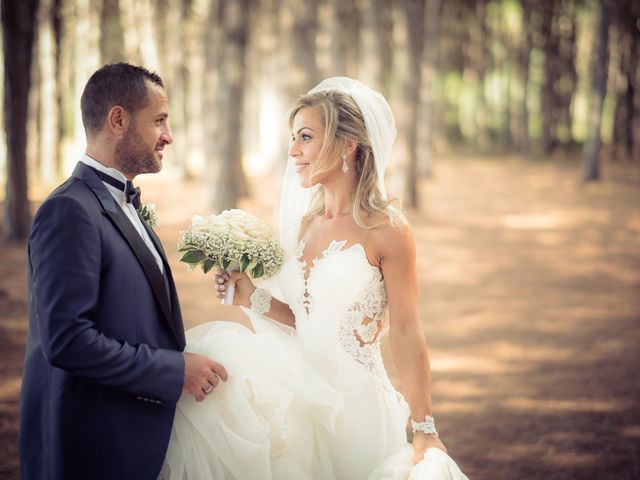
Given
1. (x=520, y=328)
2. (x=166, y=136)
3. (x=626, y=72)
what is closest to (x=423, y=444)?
(x=166, y=136)

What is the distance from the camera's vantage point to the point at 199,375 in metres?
2.83

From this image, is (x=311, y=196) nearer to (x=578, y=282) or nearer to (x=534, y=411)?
(x=534, y=411)

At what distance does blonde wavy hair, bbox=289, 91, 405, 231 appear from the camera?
11.0 ft

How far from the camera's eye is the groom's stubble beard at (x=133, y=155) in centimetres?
281

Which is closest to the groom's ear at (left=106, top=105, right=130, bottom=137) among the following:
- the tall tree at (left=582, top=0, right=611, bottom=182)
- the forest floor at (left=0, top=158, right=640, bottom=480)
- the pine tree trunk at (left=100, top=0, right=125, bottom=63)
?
the forest floor at (left=0, top=158, right=640, bottom=480)

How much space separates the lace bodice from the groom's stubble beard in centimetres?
98

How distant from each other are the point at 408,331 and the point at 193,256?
1076mm

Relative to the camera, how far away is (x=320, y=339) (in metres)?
3.41

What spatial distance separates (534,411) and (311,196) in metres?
4.19

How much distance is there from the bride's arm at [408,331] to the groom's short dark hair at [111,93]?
1292 mm

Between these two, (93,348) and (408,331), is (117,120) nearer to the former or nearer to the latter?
(93,348)

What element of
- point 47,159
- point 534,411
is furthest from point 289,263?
point 47,159

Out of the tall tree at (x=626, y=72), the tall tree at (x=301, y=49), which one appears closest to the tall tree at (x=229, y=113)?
the tall tree at (x=301, y=49)

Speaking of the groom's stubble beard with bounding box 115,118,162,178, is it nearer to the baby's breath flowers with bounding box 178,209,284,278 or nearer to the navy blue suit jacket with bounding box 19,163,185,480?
the navy blue suit jacket with bounding box 19,163,185,480
